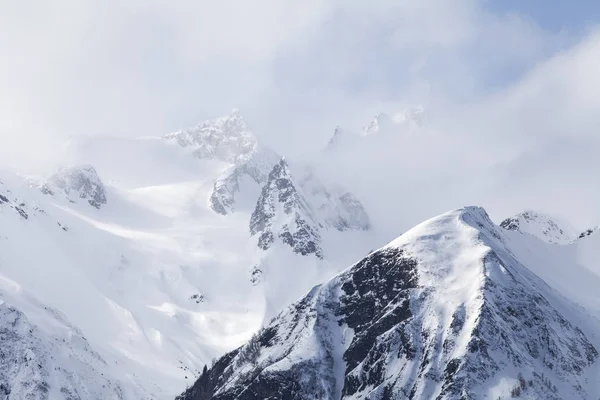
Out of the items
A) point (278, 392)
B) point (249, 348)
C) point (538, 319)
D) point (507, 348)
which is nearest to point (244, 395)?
point (278, 392)

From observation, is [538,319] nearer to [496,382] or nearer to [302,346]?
[496,382]

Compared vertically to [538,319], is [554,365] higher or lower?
lower

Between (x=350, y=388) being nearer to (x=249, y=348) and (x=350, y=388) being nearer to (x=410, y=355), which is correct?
(x=410, y=355)

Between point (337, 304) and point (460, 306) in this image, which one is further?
point (337, 304)

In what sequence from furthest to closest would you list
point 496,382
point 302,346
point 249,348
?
point 249,348 → point 302,346 → point 496,382

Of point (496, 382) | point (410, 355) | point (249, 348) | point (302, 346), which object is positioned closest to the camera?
point (496, 382)

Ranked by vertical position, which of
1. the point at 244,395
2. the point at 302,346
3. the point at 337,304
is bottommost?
the point at 244,395
